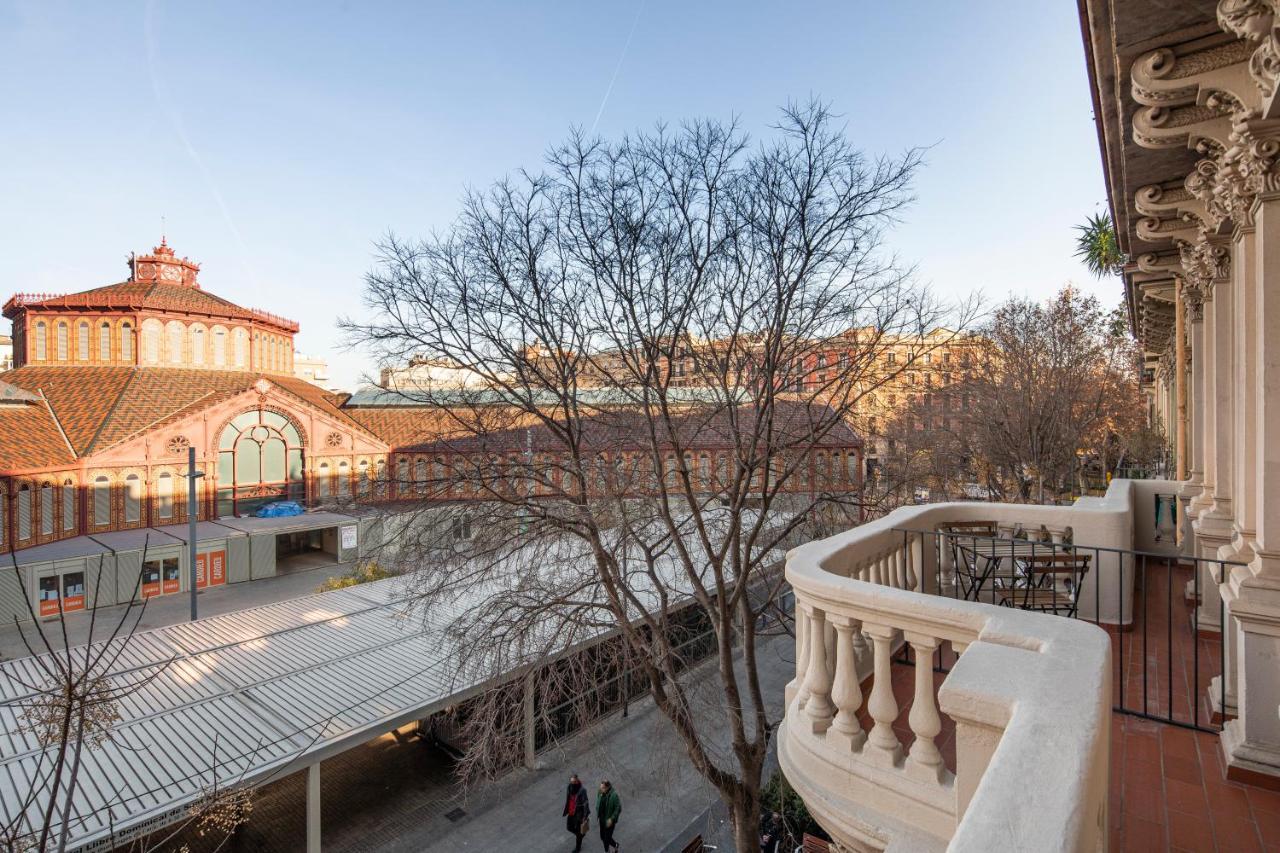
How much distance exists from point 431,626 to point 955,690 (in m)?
14.3

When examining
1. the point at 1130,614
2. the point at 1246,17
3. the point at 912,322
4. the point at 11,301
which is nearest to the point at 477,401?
the point at 912,322

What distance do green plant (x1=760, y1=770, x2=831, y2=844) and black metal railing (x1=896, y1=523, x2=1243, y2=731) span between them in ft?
17.9

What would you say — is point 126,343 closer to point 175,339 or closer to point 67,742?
point 175,339

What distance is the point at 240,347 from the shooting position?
130 feet

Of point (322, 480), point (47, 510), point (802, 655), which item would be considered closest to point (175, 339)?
point (322, 480)

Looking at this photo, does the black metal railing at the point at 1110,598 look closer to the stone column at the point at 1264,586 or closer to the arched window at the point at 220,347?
the stone column at the point at 1264,586

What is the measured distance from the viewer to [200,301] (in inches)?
1561

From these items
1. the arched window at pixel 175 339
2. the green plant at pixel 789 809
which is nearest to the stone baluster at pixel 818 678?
the green plant at pixel 789 809

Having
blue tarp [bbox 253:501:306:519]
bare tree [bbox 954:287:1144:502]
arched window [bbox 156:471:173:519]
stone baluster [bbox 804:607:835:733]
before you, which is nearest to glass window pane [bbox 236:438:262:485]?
blue tarp [bbox 253:501:306:519]

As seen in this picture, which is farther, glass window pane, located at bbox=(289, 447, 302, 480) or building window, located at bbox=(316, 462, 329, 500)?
building window, located at bbox=(316, 462, 329, 500)

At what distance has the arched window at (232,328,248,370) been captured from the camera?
129 ft

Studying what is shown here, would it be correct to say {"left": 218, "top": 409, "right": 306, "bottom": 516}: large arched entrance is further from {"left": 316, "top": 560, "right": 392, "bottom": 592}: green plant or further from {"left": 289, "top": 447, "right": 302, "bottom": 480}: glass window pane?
{"left": 316, "top": 560, "right": 392, "bottom": 592}: green plant

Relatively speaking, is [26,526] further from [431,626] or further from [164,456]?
[431,626]

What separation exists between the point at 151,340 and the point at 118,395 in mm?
5646
